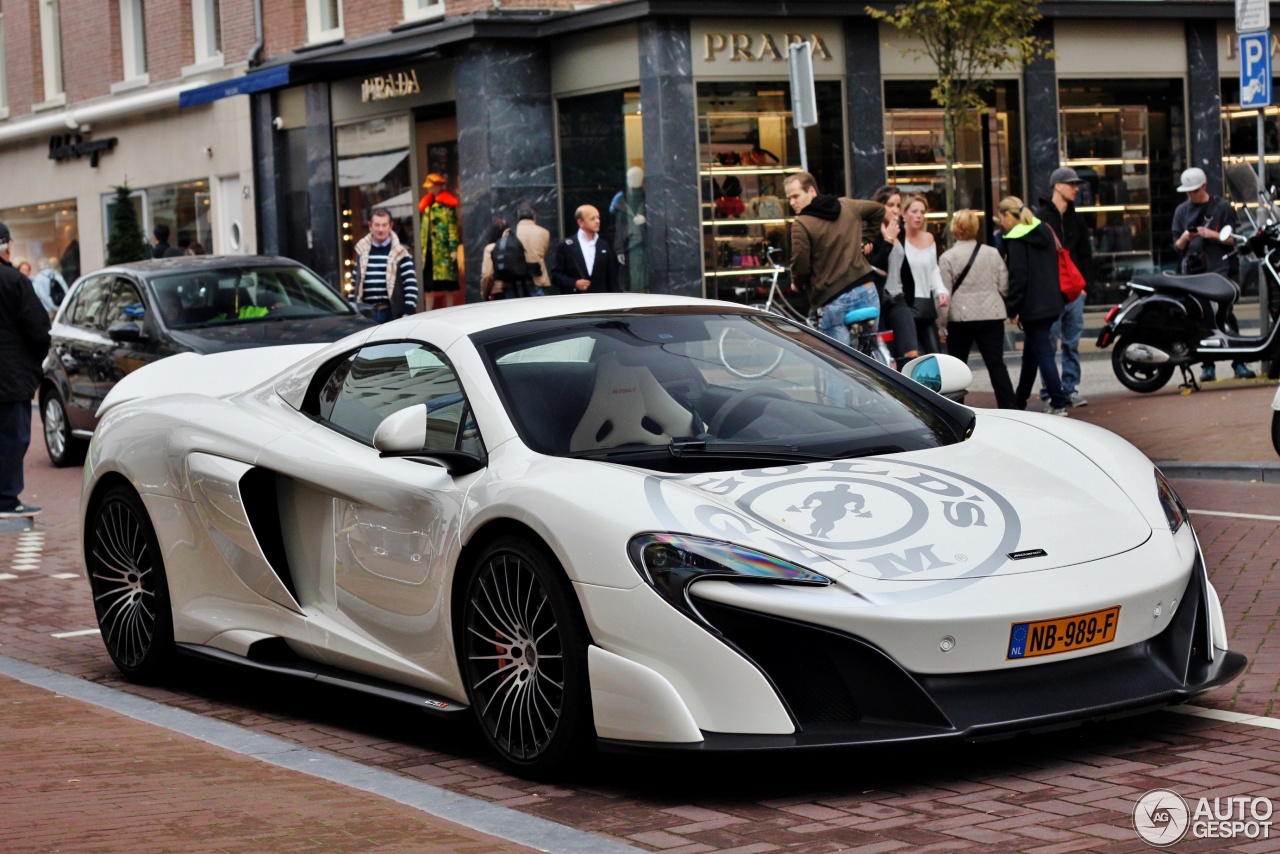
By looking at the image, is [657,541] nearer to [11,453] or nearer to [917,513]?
[917,513]

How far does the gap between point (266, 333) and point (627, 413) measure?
931 centimetres

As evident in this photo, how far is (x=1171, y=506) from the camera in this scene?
5.52m

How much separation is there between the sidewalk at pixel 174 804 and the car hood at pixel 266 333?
8.36 m

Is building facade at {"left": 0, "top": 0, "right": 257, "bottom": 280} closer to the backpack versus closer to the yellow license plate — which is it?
the backpack

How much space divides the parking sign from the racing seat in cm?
1033

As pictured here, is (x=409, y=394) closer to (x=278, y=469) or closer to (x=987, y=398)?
(x=278, y=469)

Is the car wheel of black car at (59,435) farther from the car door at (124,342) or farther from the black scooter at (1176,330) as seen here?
the black scooter at (1176,330)

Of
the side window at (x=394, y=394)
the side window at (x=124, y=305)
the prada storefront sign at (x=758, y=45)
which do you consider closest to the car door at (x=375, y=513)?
the side window at (x=394, y=394)

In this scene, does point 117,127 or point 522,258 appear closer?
point 522,258

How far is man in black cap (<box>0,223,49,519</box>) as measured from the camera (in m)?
11.9

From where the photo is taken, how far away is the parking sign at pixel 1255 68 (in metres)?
14.6

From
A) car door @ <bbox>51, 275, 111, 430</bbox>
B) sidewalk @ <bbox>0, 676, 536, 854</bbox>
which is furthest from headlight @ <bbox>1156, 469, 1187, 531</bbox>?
car door @ <bbox>51, 275, 111, 430</bbox>

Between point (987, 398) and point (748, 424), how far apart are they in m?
11.1

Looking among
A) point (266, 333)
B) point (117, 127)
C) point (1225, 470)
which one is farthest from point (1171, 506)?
point (117, 127)
